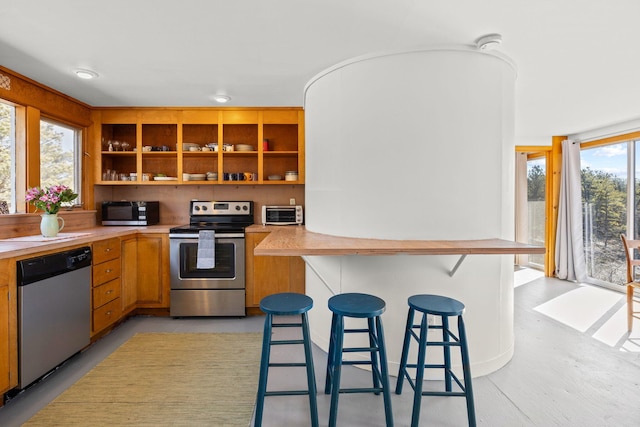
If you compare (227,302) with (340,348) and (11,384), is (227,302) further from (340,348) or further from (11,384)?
(340,348)

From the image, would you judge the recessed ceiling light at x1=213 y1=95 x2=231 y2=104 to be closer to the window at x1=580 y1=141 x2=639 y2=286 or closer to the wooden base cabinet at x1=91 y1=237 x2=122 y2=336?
the wooden base cabinet at x1=91 y1=237 x2=122 y2=336

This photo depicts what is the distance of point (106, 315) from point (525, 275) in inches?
227

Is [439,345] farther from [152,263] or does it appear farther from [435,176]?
[152,263]

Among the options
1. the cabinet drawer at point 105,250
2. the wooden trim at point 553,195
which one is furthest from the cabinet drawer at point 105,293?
the wooden trim at point 553,195

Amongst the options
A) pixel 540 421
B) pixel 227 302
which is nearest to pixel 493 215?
pixel 540 421

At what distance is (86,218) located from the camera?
3502 mm

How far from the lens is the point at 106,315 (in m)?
2.86

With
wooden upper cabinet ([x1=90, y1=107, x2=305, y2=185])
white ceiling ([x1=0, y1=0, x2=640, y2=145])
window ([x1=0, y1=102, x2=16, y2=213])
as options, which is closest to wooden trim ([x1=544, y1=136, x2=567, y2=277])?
white ceiling ([x1=0, y1=0, x2=640, y2=145])

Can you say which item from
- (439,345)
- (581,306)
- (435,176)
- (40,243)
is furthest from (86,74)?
(581,306)

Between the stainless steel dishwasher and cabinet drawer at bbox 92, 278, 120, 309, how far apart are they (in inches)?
4.5

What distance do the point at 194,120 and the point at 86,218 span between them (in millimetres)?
1610

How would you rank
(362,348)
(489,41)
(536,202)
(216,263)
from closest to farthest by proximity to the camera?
(362,348), (489,41), (216,263), (536,202)

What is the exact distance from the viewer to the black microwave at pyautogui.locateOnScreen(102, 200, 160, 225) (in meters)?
3.59

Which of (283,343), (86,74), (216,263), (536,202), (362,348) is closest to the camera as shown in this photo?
(283,343)
